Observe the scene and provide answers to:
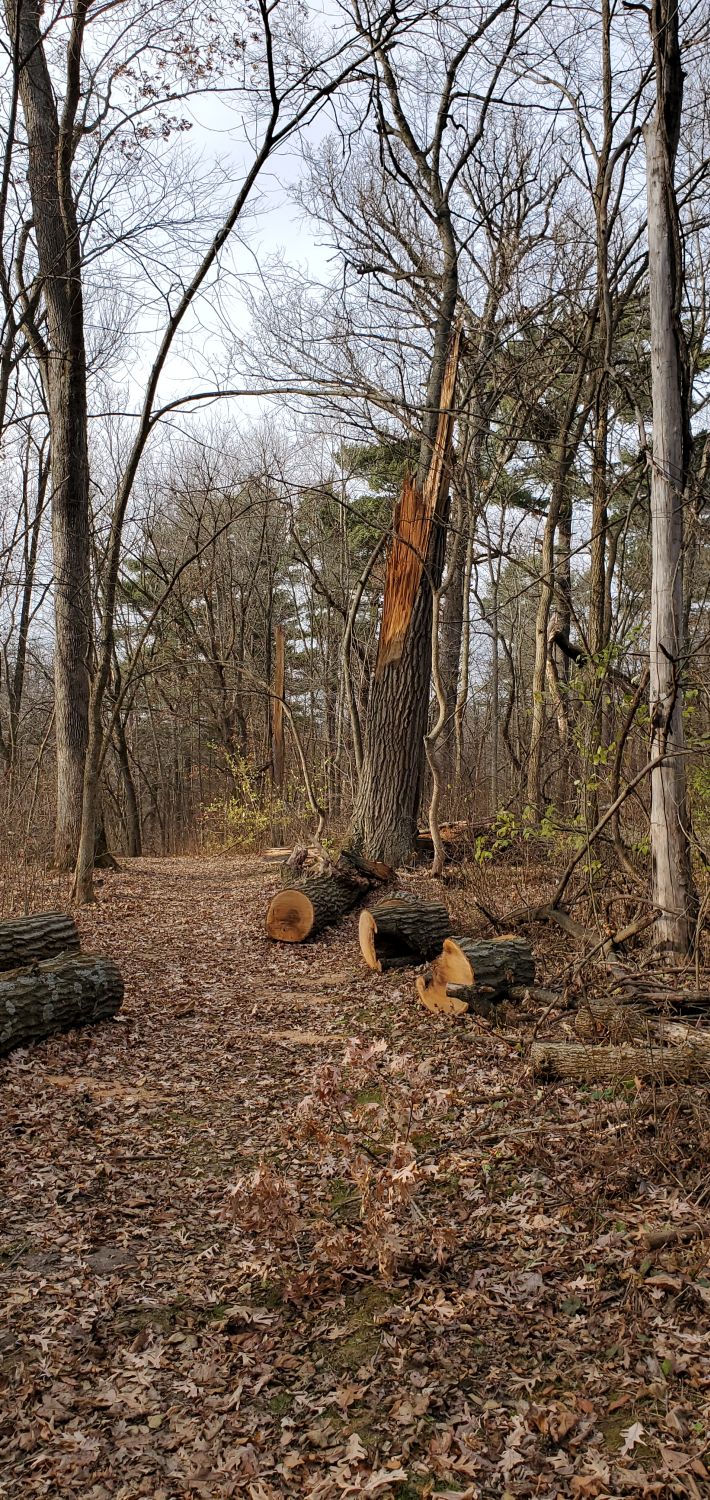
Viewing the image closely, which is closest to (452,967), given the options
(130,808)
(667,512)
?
(667,512)

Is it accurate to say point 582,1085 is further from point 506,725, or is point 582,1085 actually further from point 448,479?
point 448,479

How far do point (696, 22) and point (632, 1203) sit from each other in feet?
35.9

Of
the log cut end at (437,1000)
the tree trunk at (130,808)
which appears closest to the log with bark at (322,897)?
the log cut end at (437,1000)

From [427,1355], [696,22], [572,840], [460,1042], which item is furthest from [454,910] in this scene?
[696,22]

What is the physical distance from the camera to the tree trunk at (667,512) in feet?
18.7

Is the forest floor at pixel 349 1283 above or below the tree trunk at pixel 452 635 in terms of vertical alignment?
below

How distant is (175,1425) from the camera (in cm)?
262

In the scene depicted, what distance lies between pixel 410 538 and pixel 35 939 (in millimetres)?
6681

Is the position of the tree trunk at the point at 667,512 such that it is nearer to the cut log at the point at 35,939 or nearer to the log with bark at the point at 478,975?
the log with bark at the point at 478,975

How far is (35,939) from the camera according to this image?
20.6ft

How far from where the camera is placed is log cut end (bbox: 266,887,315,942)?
8727 mm

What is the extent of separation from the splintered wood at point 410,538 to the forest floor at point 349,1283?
20.7ft

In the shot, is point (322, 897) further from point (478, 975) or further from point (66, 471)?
point (66, 471)

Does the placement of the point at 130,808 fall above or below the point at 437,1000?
above
